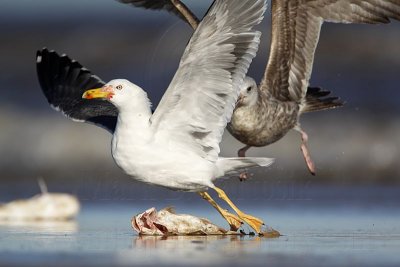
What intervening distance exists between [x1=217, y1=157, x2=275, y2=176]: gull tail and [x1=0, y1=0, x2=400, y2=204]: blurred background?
4295mm

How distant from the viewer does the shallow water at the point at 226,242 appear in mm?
8281

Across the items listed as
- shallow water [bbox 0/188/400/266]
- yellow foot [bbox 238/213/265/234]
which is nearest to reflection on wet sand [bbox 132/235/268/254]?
shallow water [bbox 0/188/400/266]

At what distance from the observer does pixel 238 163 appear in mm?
10562

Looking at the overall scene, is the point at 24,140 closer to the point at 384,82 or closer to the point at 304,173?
the point at 304,173

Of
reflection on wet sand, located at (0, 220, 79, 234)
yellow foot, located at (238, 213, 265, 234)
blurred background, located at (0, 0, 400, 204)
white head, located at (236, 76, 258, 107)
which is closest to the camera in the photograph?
yellow foot, located at (238, 213, 265, 234)

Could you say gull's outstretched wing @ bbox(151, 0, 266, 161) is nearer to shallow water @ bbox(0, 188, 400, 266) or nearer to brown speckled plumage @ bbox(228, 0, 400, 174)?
shallow water @ bbox(0, 188, 400, 266)

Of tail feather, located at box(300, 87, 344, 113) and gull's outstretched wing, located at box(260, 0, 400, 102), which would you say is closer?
gull's outstretched wing, located at box(260, 0, 400, 102)

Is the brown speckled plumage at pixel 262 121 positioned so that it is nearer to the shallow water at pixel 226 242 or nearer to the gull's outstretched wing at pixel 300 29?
the gull's outstretched wing at pixel 300 29

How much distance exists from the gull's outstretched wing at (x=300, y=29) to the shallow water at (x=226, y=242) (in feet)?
4.59

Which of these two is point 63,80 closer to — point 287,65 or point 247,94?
point 247,94

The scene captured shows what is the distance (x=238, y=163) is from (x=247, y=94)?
2030 mm

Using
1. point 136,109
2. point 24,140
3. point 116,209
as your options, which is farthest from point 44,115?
point 136,109

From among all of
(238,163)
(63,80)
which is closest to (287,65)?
(63,80)

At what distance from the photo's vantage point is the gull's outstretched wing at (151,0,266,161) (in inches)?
383
